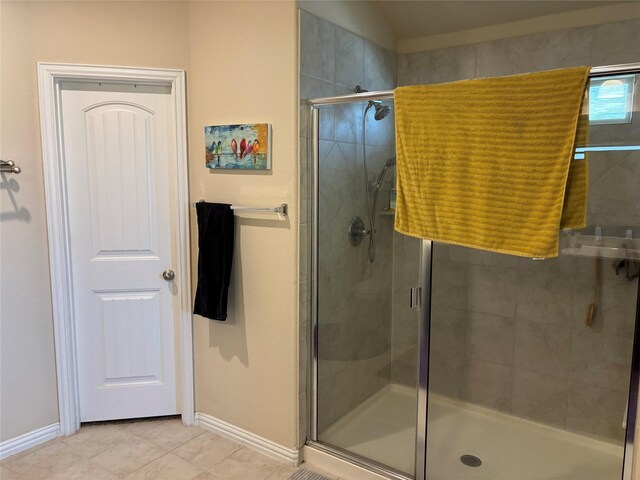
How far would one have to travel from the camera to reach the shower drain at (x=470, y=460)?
2617mm

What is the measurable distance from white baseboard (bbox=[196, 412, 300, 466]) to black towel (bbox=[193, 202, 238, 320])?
27.2 inches

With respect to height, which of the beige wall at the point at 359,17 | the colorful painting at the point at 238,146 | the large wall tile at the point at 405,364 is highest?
the beige wall at the point at 359,17

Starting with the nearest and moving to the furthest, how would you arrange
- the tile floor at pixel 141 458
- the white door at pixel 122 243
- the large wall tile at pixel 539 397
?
the tile floor at pixel 141 458 < the white door at pixel 122 243 < the large wall tile at pixel 539 397

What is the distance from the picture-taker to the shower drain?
262 centimetres

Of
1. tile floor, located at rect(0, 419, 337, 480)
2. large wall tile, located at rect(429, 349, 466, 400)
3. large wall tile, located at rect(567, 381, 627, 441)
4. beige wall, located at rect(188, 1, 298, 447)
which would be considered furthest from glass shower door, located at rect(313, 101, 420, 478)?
large wall tile, located at rect(567, 381, 627, 441)

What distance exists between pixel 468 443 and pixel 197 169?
2.20m

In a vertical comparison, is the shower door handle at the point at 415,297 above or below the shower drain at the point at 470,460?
above

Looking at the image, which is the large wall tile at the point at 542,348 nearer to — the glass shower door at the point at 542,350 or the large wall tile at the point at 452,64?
the glass shower door at the point at 542,350

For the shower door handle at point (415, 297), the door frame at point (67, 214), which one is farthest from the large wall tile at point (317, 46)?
the shower door handle at point (415, 297)

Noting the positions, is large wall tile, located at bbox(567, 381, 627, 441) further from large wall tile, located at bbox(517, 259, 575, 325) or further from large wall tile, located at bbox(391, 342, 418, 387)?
large wall tile, located at bbox(391, 342, 418, 387)

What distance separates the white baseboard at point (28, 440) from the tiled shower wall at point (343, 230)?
4.82ft

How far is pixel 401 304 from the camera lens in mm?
2664

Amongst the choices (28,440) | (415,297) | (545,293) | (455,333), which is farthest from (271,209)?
(28,440)

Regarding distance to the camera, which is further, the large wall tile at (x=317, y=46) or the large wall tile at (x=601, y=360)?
the large wall tile at (x=601, y=360)
